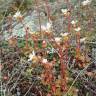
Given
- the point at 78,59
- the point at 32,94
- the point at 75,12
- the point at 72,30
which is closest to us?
the point at 32,94

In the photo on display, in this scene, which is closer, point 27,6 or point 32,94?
point 32,94

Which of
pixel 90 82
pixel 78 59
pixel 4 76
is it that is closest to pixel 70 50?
pixel 78 59

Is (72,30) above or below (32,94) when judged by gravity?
above

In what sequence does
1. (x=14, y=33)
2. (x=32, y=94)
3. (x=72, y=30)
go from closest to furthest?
(x=32, y=94) → (x=72, y=30) → (x=14, y=33)

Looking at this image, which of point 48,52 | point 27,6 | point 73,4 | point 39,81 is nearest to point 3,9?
point 27,6

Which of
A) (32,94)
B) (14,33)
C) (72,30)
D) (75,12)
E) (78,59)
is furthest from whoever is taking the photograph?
(75,12)

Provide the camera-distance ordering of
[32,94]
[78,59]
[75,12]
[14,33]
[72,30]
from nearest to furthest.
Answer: [32,94], [78,59], [72,30], [14,33], [75,12]

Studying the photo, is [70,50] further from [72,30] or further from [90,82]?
[90,82]

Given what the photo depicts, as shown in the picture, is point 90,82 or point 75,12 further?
point 75,12

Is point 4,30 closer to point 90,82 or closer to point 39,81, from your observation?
point 39,81
